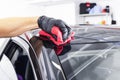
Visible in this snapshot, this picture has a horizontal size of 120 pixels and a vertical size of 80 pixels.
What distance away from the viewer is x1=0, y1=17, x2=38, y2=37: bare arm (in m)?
1.20

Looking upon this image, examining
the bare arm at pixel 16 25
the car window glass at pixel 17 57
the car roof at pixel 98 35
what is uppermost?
the bare arm at pixel 16 25

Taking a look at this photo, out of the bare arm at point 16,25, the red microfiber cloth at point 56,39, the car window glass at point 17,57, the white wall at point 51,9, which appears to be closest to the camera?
the red microfiber cloth at point 56,39

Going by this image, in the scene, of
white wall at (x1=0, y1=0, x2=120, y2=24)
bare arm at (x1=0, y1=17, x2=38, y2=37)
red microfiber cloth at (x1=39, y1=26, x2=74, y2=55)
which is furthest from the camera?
white wall at (x1=0, y1=0, x2=120, y2=24)

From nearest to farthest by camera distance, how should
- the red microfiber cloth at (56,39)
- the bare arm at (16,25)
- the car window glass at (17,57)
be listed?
the red microfiber cloth at (56,39)
the bare arm at (16,25)
the car window glass at (17,57)

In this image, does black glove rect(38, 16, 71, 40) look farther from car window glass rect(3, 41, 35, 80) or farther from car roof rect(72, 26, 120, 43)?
car window glass rect(3, 41, 35, 80)

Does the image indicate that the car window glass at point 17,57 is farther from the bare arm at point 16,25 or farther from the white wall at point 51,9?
the white wall at point 51,9

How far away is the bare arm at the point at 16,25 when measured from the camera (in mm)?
1201

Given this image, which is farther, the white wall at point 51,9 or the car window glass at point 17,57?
the white wall at point 51,9

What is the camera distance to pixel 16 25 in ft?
3.95

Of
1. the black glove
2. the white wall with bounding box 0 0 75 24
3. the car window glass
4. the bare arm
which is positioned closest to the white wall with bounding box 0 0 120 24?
the white wall with bounding box 0 0 75 24

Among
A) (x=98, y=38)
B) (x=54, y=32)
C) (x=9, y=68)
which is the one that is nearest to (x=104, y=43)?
(x=98, y=38)

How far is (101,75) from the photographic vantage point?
116 cm

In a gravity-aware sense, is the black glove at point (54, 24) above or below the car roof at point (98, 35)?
above

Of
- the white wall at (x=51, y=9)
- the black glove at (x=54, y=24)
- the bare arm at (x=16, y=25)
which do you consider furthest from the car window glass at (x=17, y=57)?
the white wall at (x=51, y=9)
